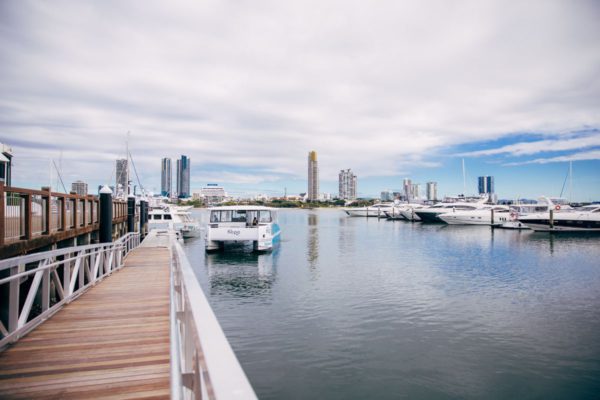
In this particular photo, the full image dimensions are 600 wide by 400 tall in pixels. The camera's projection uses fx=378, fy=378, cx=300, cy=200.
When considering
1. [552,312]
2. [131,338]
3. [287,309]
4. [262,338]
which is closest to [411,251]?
[552,312]

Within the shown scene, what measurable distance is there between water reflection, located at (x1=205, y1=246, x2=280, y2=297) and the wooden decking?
10.5 metres

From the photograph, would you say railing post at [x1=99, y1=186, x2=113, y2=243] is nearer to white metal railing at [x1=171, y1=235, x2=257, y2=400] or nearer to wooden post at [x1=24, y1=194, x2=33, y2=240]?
wooden post at [x1=24, y1=194, x2=33, y2=240]

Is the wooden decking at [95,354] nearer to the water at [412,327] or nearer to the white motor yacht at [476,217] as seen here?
the water at [412,327]

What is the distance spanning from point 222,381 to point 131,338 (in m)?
5.37

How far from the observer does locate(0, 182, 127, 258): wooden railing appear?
8819 millimetres

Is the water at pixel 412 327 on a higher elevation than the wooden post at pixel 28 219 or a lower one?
lower

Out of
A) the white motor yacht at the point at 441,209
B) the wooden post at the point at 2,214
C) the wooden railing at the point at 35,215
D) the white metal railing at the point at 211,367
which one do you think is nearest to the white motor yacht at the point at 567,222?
the white motor yacht at the point at 441,209

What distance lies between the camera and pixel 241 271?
80.5ft

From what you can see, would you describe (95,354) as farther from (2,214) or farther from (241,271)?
(241,271)

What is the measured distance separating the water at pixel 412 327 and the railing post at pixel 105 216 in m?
5.27

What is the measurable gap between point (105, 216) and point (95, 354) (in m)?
11.9

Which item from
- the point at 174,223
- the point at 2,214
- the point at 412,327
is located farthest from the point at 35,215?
the point at 174,223

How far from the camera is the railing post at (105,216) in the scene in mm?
15727

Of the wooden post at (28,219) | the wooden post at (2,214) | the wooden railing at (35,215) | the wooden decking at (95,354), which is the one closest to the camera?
the wooden decking at (95,354)
